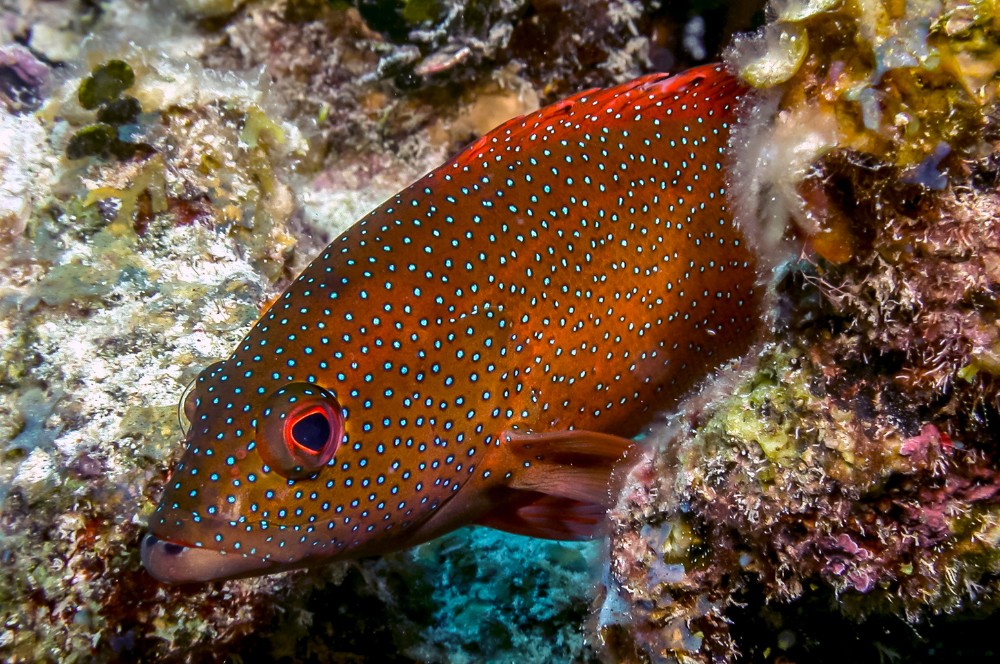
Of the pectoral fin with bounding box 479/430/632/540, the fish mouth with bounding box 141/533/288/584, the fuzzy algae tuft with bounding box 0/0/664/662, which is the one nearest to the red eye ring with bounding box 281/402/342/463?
the fish mouth with bounding box 141/533/288/584

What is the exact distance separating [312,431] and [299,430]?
61 millimetres

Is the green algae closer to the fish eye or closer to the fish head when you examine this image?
the fish head

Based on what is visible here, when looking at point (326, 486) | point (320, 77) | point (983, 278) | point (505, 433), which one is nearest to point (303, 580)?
point (326, 486)

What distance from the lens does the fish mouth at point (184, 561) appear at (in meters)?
2.64

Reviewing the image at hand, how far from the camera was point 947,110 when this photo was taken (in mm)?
2068

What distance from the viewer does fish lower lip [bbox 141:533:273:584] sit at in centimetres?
264

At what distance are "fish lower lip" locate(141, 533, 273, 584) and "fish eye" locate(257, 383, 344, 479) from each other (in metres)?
0.43

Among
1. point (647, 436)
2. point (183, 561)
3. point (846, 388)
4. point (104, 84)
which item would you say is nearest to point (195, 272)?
point (104, 84)

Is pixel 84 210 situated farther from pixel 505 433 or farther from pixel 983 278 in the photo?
pixel 983 278

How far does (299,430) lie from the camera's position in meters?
2.78

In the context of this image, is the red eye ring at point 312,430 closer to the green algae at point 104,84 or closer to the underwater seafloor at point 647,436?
the underwater seafloor at point 647,436

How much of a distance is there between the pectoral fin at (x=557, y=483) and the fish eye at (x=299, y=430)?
1021 millimetres

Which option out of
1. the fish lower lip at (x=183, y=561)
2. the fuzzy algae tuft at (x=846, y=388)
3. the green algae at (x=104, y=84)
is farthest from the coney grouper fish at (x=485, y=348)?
the green algae at (x=104, y=84)

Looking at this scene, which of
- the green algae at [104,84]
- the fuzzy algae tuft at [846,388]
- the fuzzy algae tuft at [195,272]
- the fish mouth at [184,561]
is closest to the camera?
the fuzzy algae tuft at [846,388]
